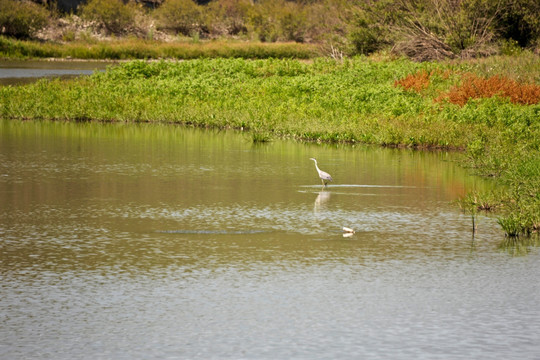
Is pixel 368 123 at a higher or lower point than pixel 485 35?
lower

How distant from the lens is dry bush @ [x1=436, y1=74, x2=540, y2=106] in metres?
28.5

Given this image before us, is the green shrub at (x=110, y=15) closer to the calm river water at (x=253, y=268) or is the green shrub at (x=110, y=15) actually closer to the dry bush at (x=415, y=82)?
the dry bush at (x=415, y=82)

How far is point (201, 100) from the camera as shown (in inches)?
1313

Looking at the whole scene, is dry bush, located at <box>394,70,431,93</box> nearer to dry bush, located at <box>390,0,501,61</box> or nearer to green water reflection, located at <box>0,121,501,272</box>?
green water reflection, located at <box>0,121,501,272</box>

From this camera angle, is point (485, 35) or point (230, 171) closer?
point (230, 171)

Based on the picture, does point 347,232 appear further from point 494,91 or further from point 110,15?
point 110,15

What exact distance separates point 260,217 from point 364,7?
34669mm

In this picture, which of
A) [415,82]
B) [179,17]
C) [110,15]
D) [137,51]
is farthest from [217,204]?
[179,17]

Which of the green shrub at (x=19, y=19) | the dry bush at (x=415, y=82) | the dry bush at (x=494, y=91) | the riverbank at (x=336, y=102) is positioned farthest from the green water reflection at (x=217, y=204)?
the green shrub at (x=19, y=19)

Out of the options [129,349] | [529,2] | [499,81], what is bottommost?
[129,349]

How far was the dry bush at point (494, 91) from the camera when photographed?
28.5 m

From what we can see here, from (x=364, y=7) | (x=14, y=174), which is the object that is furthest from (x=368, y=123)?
(x=364, y=7)

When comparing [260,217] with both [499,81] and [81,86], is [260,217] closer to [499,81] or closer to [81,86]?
[499,81]

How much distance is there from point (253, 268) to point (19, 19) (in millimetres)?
66075
